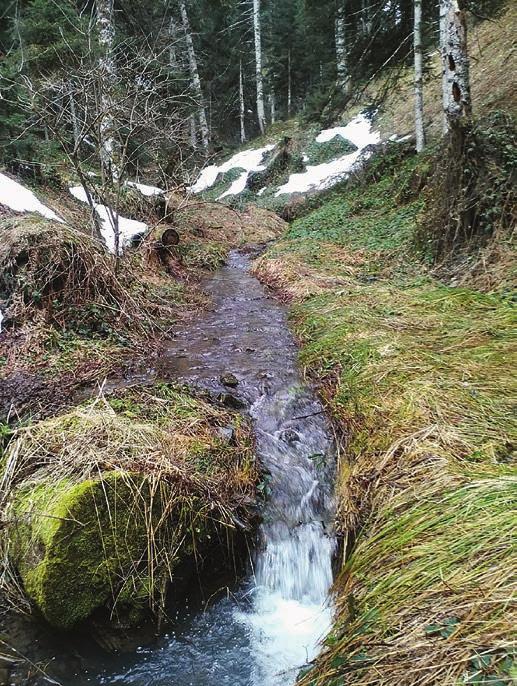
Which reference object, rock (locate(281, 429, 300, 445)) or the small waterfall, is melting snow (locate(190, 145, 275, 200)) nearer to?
rock (locate(281, 429, 300, 445))

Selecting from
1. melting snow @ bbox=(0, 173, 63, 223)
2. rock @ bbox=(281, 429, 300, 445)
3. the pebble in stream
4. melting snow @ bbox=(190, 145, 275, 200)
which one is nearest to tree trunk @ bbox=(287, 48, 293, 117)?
melting snow @ bbox=(190, 145, 275, 200)

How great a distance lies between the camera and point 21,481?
2916 millimetres

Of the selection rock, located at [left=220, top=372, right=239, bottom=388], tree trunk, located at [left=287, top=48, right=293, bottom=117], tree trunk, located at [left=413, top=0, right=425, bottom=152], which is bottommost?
rock, located at [left=220, top=372, right=239, bottom=388]

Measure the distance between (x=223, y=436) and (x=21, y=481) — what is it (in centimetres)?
143

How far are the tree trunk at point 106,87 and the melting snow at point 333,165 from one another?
884cm

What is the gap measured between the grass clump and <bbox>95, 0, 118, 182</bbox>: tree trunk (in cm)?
441

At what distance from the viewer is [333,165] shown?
19.4 meters

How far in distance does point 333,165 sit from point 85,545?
766 inches

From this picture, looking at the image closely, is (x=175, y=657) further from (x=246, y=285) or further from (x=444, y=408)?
(x=246, y=285)

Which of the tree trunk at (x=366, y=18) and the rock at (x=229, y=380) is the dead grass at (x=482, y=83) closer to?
the tree trunk at (x=366, y=18)

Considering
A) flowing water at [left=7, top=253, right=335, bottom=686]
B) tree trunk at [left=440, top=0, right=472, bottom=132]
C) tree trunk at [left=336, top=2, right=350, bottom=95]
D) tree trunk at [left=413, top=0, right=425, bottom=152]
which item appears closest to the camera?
flowing water at [left=7, top=253, right=335, bottom=686]

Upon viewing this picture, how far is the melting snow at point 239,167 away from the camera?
902 inches

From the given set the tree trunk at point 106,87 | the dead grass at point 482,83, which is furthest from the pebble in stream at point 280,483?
the dead grass at point 482,83

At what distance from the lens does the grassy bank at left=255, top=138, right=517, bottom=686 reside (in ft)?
5.31
